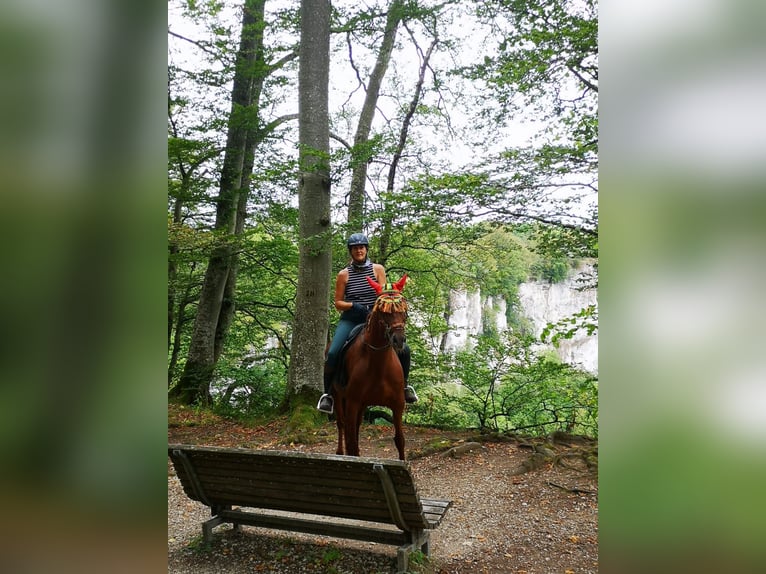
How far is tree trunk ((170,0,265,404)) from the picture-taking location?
10227 mm

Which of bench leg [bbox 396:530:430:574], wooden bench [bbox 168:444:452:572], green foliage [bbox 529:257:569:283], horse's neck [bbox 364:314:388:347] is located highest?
green foliage [bbox 529:257:569:283]

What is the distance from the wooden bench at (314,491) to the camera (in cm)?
360

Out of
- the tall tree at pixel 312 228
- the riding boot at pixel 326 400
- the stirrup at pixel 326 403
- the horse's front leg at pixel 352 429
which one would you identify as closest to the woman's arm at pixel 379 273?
the riding boot at pixel 326 400

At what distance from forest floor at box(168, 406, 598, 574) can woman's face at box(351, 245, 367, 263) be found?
257cm

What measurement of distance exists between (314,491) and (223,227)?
705 cm

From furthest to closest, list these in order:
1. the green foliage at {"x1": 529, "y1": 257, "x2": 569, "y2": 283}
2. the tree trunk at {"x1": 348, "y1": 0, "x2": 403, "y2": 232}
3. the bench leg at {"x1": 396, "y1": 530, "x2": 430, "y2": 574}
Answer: the green foliage at {"x1": 529, "y1": 257, "x2": 569, "y2": 283} → the tree trunk at {"x1": 348, "y1": 0, "x2": 403, "y2": 232} → the bench leg at {"x1": 396, "y1": 530, "x2": 430, "y2": 574}

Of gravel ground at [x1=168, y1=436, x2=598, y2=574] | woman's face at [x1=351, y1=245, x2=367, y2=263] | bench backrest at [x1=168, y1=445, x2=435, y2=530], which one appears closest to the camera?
bench backrest at [x1=168, y1=445, x2=435, y2=530]

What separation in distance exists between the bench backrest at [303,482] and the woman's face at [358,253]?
208 cm

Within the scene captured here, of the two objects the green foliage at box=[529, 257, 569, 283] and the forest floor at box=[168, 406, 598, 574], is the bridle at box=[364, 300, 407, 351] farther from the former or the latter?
the green foliage at box=[529, 257, 569, 283]

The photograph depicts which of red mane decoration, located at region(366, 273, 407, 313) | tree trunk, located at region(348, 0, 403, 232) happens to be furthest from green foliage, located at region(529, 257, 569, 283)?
red mane decoration, located at region(366, 273, 407, 313)

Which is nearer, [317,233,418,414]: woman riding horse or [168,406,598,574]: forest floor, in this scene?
[168,406,598,574]: forest floor

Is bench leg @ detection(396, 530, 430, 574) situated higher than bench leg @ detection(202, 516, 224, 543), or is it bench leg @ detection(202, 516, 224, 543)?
bench leg @ detection(396, 530, 430, 574)

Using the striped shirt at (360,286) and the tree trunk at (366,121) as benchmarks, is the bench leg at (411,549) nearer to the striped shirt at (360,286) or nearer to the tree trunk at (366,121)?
the striped shirt at (360,286)
